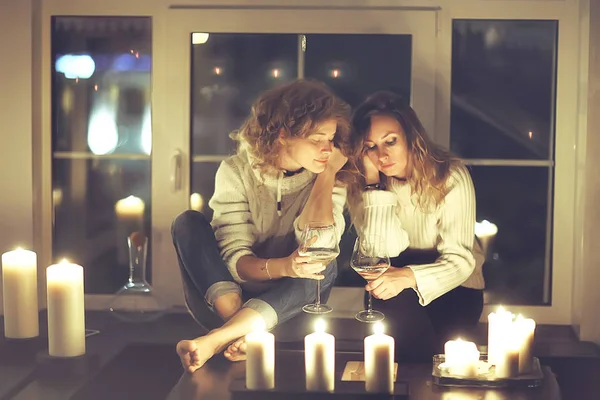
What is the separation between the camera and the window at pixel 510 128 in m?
2.89

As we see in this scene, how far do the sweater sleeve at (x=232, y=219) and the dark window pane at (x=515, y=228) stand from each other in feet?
2.48

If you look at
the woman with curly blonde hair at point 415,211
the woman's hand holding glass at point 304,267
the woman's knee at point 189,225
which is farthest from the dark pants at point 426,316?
the woman's knee at point 189,225

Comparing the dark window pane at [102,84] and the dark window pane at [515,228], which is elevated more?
the dark window pane at [102,84]

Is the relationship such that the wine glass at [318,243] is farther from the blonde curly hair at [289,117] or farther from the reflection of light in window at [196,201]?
the reflection of light in window at [196,201]

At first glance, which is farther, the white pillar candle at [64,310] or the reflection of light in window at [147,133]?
the reflection of light in window at [147,133]

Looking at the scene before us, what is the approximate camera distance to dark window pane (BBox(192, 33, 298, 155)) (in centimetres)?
292

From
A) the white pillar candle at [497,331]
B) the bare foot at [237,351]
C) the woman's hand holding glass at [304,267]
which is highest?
the woman's hand holding glass at [304,267]

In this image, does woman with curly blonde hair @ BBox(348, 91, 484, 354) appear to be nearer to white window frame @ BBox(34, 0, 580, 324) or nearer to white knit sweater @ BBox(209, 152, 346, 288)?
white knit sweater @ BBox(209, 152, 346, 288)

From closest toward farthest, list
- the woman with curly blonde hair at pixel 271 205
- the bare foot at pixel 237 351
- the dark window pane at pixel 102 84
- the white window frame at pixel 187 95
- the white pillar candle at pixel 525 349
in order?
the white pillar candle at pixel 525 349 → the bare foot at pixel 237 351 → the woman with curly blonde hair at pixel 271 205 → the white window frame at pixel 187 95 → the dark window pane at pixel 102 84

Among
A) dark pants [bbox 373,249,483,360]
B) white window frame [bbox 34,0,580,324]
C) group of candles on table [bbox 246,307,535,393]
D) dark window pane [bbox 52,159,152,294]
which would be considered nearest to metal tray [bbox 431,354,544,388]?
group of candles on table [bbox 246,307,535,393]

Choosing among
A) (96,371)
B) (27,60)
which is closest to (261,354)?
(96,371)

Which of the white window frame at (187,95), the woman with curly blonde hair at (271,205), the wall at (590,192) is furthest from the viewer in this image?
the white window frame at (187,95)

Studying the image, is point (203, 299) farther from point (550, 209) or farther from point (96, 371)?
point (550, 209)

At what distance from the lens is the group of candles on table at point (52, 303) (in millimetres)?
2379
